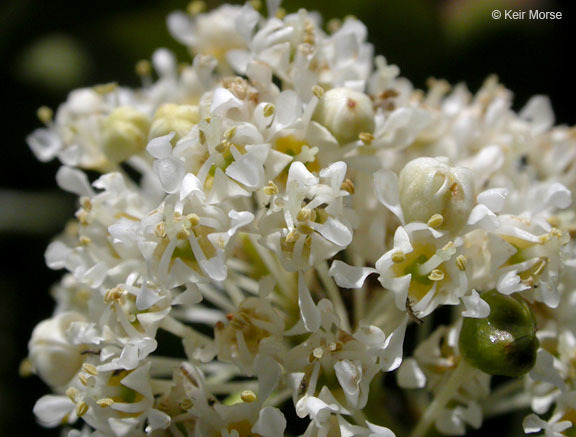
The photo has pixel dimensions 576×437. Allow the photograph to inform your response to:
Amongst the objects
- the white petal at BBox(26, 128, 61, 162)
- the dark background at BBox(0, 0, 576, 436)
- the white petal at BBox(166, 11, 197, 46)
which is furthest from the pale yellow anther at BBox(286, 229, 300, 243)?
the dark background at BBox(0, 0, 576, 436)

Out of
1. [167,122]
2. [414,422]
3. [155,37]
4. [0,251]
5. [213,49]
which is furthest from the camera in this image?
[155,37]

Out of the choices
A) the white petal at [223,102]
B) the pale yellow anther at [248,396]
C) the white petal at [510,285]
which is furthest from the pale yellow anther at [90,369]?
the white petal at [510,285]

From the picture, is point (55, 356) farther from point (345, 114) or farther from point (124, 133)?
point (345, 114)

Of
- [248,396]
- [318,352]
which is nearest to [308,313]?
[318,352]

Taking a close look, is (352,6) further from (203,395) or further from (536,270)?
(203,395)

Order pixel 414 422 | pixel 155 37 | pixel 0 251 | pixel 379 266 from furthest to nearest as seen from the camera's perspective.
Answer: pixel 155 37
pixel 0 251
pixel 414 422
pixel 379 266

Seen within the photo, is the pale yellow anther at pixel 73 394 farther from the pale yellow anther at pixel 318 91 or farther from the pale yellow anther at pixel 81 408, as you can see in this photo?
the pale yellow anther at pixel 318 91

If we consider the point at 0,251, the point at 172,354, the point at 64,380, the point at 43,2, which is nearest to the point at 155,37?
the point at 43,2
